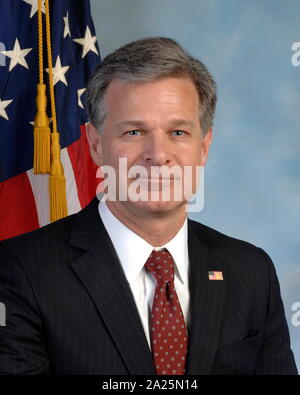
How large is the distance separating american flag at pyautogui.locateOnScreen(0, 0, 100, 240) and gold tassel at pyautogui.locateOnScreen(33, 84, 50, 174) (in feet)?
0.53

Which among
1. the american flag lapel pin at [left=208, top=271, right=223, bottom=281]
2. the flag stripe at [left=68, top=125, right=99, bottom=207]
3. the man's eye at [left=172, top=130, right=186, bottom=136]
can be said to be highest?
the flag stripe at [left=68, top=125, right=99, bottom=207]

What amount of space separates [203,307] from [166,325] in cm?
15

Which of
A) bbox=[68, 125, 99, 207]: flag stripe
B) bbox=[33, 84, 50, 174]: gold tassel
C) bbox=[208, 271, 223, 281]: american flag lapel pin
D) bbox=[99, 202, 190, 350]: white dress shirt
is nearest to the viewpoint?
bbox=[99, 202, 190, 350]: white dress shirt

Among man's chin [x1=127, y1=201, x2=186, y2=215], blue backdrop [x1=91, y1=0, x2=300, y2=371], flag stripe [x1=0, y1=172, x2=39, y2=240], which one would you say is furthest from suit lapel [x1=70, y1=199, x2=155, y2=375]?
blue backdrop [x1=91, y1=0, x2=300, y2=371]

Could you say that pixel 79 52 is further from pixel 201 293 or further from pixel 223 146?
pixel 201 293

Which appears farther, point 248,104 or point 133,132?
point 248,104

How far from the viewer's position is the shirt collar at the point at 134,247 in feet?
6.86

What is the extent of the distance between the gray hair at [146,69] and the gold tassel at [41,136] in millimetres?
759

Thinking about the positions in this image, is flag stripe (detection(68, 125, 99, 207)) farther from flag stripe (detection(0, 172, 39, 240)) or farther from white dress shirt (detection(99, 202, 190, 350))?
white dress shirt (detection(99, 202, 190, 350))

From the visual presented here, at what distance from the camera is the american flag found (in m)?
3.10

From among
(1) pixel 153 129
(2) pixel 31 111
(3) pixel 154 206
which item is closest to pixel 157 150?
(1) pixel 153 129

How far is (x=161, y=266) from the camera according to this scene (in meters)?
2.09

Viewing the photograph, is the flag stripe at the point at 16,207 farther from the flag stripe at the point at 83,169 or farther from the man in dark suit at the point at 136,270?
the man in dark suit at the point at 136,270

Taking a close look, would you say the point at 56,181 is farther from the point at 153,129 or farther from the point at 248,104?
the point at 248,104
